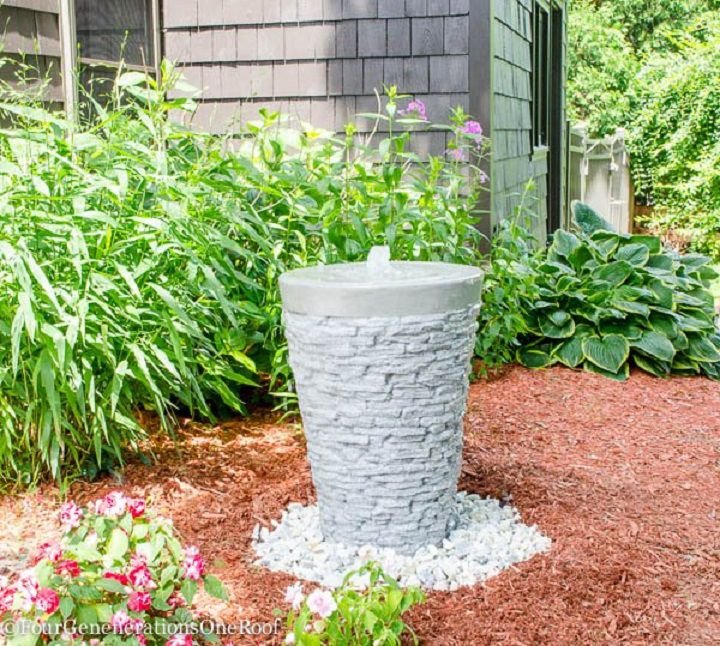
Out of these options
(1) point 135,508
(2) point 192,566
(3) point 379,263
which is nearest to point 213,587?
(2) point 192,566

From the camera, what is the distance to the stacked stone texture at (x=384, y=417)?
A: 2.69 meters

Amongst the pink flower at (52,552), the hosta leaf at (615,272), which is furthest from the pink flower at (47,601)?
the hosta leaf at (615,272)

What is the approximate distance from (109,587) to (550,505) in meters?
1.58

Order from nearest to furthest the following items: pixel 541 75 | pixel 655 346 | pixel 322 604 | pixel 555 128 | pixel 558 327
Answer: pixel 322 604
pixel 655 346
pixel 558 327
pixel 541 75
pixel 555 128

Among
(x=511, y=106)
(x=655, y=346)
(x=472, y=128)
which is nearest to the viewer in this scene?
(x=472, y=128)

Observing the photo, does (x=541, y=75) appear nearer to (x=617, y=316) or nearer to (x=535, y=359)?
(x=617, y=316)

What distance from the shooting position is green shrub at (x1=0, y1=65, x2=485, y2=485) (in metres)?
3.07

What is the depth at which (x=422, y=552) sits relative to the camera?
290 centimetres

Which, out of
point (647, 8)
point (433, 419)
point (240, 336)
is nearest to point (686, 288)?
point (240, 336)

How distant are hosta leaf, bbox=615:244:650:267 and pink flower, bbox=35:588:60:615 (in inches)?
173

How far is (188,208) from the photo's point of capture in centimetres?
360

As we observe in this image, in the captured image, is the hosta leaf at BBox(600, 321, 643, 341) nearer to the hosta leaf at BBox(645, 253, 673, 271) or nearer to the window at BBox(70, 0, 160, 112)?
the hosta leaf at BBox(645, 253, 673, 271)

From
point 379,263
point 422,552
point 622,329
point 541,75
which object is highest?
point 541,75

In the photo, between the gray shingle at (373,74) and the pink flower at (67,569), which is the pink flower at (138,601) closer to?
the pink flower at (67,569)
